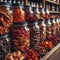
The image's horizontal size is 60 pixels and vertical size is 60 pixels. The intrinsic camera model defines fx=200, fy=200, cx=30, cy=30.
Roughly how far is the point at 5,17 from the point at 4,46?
144 millimetres

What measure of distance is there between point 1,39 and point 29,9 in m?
0.42

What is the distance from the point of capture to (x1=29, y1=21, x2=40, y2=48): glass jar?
1273mm

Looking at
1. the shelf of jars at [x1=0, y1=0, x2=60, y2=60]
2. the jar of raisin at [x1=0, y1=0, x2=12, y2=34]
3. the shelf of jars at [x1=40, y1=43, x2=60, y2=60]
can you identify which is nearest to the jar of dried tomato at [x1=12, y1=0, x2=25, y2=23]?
the shelf of jars at [x1=0, y1=0, x2=60, y2=60]

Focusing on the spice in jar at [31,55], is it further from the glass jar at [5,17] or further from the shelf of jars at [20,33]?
the glass jar at [5,17]

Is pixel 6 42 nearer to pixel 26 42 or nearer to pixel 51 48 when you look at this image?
pixel 26 42

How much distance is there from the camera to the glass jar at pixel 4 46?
3.09ft

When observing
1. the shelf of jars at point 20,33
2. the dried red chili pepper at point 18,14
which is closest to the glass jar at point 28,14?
the shelf of jars at point 20,33

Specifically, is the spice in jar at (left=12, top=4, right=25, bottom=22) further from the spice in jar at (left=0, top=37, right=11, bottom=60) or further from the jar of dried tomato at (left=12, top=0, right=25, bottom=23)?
the spice in jar at (left=0, top=37, right=11, bottom=60)

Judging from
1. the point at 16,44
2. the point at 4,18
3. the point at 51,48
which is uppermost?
the point at 4,18

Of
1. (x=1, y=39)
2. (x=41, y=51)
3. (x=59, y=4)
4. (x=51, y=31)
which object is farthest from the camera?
(x=59, y=4)

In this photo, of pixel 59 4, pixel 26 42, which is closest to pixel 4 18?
pixel 26 42

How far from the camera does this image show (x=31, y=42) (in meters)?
1.26

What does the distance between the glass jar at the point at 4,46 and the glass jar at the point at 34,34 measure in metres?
0.29

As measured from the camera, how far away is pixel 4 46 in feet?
3.16
